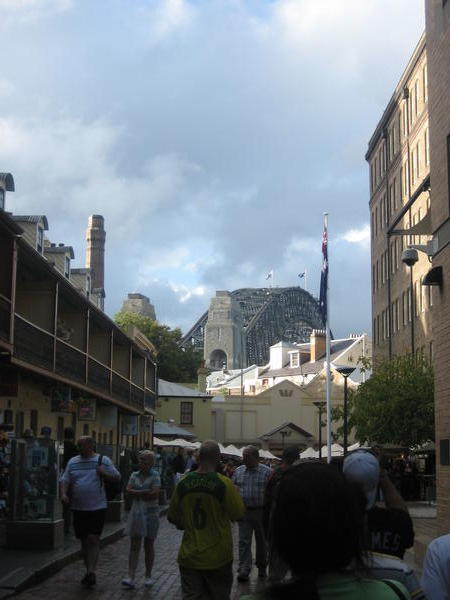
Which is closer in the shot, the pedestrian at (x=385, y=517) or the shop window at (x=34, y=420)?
the pedestrian at (x=385, y=517)

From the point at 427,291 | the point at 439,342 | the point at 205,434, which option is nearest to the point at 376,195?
the point at 427,291

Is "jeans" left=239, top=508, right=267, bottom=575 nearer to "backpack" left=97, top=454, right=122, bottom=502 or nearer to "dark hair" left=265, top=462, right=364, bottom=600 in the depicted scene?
"backpack" left=97, top=454, right=122, bottom=502

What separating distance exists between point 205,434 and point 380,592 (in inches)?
2818

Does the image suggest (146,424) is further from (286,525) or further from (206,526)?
(286,525)

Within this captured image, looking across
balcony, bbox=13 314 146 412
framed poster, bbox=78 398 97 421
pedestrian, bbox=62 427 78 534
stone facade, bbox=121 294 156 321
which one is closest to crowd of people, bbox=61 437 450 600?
pedestrian, bbox=62 427 78 534

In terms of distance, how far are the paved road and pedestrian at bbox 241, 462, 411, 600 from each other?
707cm

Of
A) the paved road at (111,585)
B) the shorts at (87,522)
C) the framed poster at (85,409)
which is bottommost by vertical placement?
the paved road at (111,585)

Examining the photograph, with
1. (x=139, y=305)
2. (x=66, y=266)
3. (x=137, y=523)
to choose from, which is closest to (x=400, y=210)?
(x=66, y=266)

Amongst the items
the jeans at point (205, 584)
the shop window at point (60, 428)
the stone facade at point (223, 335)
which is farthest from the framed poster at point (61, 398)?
the stone facade at point (223, 335)

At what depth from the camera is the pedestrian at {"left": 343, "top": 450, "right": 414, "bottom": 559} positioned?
527cm

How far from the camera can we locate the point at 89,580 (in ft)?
38.9

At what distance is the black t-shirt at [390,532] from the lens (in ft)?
18.1

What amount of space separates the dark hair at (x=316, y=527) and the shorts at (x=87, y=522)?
374 inches

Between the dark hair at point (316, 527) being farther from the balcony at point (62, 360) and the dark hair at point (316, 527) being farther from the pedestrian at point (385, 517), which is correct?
the balcony at point (62, 360)
